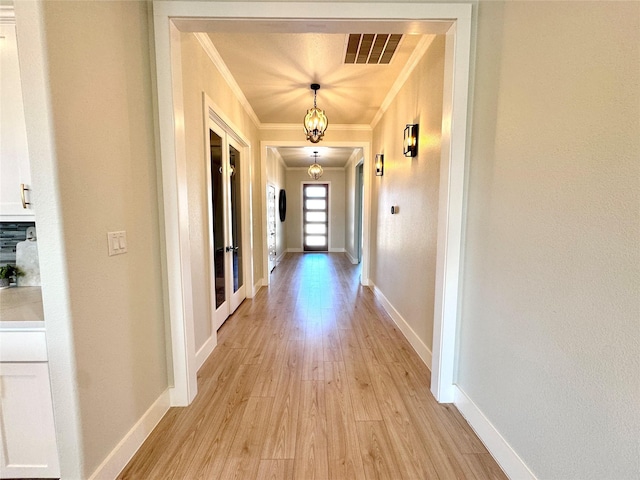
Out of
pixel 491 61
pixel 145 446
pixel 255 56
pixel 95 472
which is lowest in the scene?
pixel 145 446

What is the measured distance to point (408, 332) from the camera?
9.03ft

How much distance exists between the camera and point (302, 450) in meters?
1.49

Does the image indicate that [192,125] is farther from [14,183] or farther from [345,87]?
[345,87]

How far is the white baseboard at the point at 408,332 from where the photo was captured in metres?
2.29

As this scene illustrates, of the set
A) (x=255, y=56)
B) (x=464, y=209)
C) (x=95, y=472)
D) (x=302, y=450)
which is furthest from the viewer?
(x=255, y=56)

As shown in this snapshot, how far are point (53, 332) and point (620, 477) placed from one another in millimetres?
2075

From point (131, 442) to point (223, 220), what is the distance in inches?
84.6

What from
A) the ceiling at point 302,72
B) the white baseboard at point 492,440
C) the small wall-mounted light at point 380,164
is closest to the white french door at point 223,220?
the ceiling at point 302,72

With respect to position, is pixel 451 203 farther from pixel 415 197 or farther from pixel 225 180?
pixel 225 180

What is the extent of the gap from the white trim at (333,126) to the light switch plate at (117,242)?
3.66m

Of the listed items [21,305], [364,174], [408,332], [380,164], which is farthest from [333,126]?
[21,305]

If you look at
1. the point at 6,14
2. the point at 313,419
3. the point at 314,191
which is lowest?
the point at 313,419

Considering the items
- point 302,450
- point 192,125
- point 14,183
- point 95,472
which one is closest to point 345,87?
point 192,125

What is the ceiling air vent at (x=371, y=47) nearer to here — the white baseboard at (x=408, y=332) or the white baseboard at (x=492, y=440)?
the white baseboard at (x=408, y=332)
